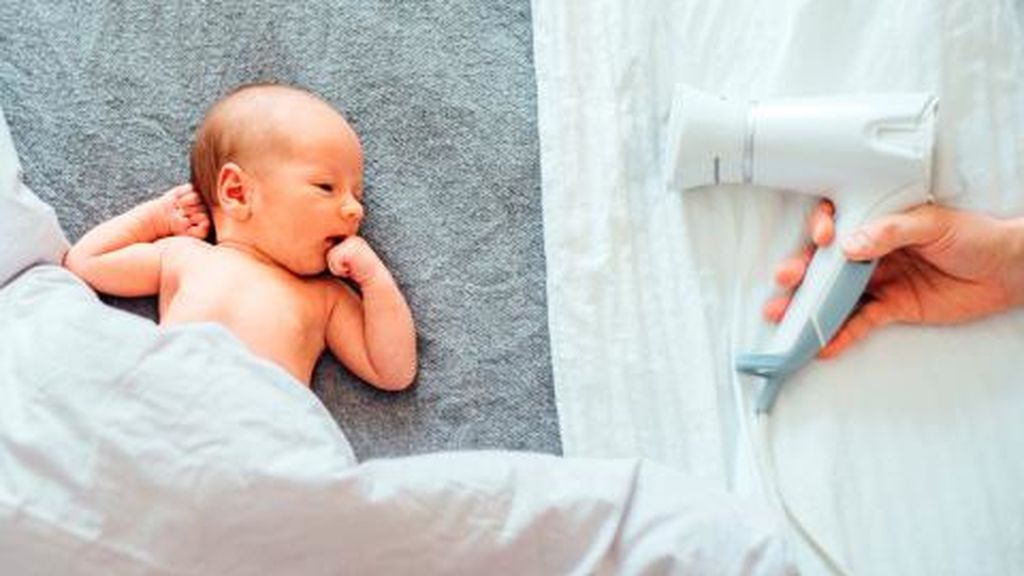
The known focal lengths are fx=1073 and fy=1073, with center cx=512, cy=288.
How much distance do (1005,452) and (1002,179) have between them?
0.26m

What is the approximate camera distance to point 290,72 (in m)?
1.19

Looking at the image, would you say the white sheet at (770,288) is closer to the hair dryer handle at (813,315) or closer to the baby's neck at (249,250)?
the hair dryer handle at (813,315)

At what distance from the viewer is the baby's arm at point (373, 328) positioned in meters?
1.06

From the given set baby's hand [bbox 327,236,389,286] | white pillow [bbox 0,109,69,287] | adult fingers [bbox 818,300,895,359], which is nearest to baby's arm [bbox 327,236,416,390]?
baby's hand [bbox 327,236,389,286]

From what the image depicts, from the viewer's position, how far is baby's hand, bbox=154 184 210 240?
1.10 metres

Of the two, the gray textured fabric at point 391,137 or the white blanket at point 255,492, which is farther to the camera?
the gray textured fabric at point 391,137

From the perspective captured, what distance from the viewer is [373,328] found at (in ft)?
3.50

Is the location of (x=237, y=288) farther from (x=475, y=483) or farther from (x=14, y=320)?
(x=475, y=483)

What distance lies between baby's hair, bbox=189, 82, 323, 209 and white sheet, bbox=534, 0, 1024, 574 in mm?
297

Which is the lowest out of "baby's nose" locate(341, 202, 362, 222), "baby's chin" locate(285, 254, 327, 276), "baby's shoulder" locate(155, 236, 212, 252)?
"baby's chin" locate(285, 254, 327, 276)

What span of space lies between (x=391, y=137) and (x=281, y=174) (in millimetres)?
156

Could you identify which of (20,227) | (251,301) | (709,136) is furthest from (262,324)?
(709,136)

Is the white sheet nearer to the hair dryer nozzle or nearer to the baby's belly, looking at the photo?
the hair dryer nozzle

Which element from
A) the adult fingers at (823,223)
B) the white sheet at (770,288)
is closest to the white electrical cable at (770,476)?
the white sheet at (770,288)
